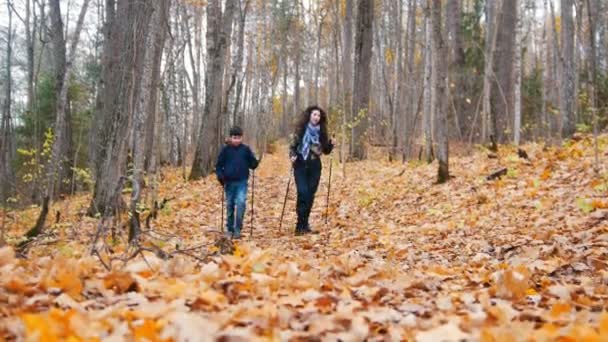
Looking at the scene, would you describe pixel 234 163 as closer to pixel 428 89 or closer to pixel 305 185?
pixel 305 185

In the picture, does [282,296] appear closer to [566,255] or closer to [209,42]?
[566,255]

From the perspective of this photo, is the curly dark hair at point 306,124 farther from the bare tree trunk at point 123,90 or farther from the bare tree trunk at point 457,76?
the bare tree trunk at point 457,76

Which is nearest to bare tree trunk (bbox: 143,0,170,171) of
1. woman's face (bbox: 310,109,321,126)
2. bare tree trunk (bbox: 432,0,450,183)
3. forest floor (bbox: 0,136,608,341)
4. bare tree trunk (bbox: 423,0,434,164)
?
woman's face (bbox: 310,109,321,126)

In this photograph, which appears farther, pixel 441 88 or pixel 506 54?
pixel 506 54

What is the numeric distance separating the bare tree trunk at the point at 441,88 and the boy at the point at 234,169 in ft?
11.5

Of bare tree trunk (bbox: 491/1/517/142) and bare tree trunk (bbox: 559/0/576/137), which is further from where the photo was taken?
bare tree trunk (bbox: 491/1/517/142)

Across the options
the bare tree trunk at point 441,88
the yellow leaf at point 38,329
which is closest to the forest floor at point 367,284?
the yellow leaf at point 38,329

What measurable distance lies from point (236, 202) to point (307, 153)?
1270 mm

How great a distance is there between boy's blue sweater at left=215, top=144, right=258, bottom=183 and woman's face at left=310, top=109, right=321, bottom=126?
1.02 m

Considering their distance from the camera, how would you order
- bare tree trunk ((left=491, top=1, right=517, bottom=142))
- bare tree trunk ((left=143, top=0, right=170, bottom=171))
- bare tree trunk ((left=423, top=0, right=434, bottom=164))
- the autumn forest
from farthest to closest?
1. bare tree trunk ((left=491, top=1, right=517, bottom=142))
2. bare tree trunk ((left=423, top=0, right=434, bottom=164))
3. bare tree trunk ((left=143, top=0, right=170, bottom=171))
4. the autumn forest

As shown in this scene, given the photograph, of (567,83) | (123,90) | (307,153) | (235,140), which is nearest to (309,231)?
(307,153)

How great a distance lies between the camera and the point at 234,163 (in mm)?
8469

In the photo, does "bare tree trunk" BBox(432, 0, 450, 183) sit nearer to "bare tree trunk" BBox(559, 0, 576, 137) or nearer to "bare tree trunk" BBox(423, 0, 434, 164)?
"bare tree trunk" BBox(423, 0, 434, 164)

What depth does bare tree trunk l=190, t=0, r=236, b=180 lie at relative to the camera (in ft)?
53.4
